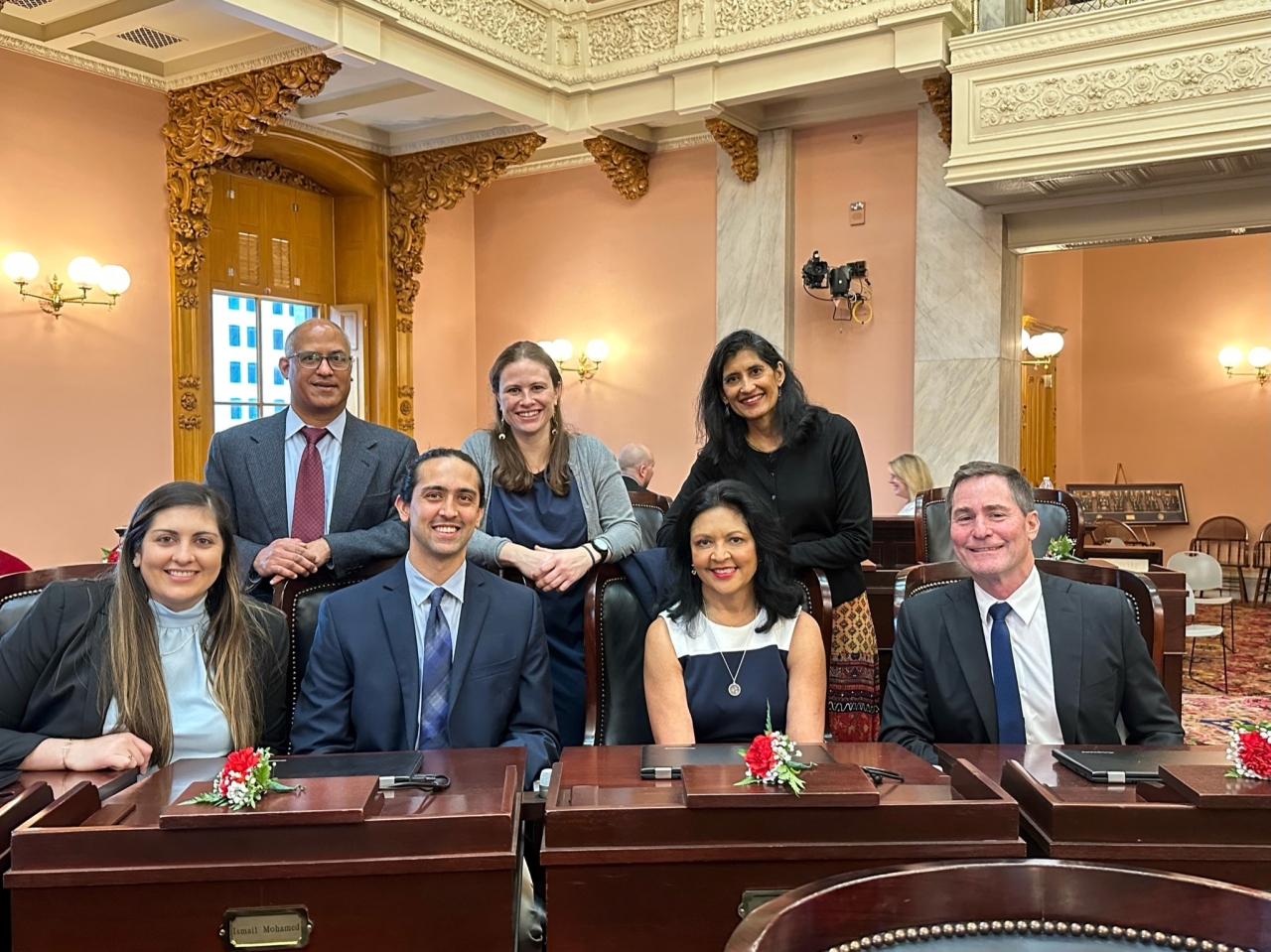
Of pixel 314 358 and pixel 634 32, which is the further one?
pixel 634 32

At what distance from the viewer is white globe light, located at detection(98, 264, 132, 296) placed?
6941 millimetres

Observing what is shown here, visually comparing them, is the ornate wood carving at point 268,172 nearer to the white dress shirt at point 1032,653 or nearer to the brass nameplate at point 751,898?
the white dress shirt at point 1032,653

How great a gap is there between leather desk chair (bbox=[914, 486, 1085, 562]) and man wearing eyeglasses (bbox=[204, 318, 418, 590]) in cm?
285

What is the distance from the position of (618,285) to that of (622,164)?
1.08 m

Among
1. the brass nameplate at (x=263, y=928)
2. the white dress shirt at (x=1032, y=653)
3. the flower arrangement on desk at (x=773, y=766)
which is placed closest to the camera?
the brass nameplate at (x=263, y=928)

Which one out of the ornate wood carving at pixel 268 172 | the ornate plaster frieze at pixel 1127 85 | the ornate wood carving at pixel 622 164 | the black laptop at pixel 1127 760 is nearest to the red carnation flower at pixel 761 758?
the black laptop at pixel 1127 760

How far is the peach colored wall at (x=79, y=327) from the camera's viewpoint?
21.7 ft

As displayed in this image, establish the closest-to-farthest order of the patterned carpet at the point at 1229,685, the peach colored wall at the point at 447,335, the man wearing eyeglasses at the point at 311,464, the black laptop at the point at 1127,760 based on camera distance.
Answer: the black laptop at the point at 1127,760, the man wearing eyeglasses at the point at 311,464, the patterned carpet at the point at 1229,685, the peach colored wall at the point at 447,335

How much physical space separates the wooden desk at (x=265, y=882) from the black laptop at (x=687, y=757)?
0.29 m

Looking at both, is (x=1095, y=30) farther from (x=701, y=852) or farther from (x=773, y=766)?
(x=701, y=852)

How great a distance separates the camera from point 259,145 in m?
8.30

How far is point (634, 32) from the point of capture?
7.99 meters

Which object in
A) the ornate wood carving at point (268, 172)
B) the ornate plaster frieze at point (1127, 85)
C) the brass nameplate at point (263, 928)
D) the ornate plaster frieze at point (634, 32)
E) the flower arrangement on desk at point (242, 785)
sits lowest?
the brass nameplate at point (263, 928)

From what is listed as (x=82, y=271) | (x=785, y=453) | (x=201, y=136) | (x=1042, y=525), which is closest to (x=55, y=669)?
(x=785, y=453)
